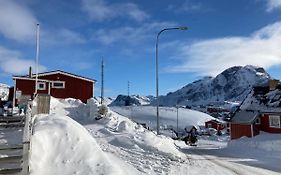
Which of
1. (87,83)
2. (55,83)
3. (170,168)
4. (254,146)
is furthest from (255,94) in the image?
(170,168)

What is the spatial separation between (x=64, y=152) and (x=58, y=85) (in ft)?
113

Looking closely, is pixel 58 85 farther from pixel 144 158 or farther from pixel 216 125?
pixel 216 125

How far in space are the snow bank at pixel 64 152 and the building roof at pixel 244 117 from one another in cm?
3271

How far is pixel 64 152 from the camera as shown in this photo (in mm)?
11945

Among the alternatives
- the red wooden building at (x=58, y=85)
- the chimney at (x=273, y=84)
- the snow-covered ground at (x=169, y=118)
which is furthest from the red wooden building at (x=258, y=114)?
the snow-covered ground at (x=169, y=118)

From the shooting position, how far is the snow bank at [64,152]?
11.2m

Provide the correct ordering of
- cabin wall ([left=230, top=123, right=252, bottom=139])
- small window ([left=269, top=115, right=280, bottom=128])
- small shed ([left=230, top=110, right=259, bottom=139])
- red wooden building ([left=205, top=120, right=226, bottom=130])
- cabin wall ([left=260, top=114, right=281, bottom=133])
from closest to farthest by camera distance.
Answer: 1. small window ([left=269, top=115, right=280, bottom=128])
2. cabin wall ([left=260, top=114, right=281, bottom=133])
3. small shed ([left=230, top=110, right=259, bottom=139])
4. cabin wall ([left=230, top=123, right=252, bottom=139])
5. red wooden building ([left=205, top=120, right=226, bottom=130])

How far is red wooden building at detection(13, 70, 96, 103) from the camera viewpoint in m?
43.3

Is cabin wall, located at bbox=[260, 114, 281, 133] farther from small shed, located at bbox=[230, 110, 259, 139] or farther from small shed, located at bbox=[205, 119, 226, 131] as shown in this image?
small shed, located at bbox=[205, 119, 226, 131]

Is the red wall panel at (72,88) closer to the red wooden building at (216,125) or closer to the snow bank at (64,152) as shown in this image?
the snow bank at (64,152)

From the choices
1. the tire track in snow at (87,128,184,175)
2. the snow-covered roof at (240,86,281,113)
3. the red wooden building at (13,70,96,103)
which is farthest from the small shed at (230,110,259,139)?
the tire track in snow at (87,128,184,175)

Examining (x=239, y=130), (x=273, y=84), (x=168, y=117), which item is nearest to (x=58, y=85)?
(x=239, y=130)

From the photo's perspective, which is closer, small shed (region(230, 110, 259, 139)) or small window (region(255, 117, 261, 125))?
small shed (region(230, 110, 259, 139))

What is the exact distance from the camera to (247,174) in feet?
55.4
